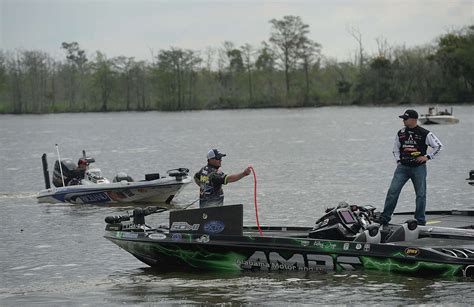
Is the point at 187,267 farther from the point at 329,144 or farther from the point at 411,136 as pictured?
the point at 329,144

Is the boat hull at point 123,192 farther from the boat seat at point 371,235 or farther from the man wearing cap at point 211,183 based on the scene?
the boat seat at point 371,235

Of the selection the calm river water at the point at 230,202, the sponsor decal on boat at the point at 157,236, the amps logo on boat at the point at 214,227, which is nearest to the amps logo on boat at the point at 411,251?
the calm river water at the point at 230,202

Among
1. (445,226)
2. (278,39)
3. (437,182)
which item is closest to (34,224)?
(445,226)

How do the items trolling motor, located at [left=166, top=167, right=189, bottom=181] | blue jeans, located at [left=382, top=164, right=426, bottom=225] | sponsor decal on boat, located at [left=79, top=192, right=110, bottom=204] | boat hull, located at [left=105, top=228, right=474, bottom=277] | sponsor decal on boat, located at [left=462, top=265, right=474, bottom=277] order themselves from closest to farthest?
sponsor decal on boat, located at [left=462, top=265, right=474, bottom=277], boat hull, located at [left=105, top=228, right=474, bottom=277], blue jeans, located at [left=382, top=164, right=426, bottom=225], trolling motor, located at [left=166, top=167, right=189, bottom=181], sponsor decal on boat, located at [left=79, top=192, right=110, bottom=204]

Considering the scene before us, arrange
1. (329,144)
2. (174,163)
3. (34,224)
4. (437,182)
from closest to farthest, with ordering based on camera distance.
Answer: (34,224) < (437,182) < (174,163) < (329,144)

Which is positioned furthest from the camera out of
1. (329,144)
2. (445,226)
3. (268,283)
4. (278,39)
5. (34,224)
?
(278,39)

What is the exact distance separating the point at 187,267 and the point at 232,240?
112 cm

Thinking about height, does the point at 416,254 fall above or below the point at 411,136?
below

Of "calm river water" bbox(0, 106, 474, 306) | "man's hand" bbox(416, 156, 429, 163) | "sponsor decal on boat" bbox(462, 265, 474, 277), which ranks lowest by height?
"calm river water" bbox(0, 106, 474, 306)

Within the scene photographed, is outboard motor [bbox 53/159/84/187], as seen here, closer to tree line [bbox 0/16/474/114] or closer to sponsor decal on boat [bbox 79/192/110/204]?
sponsor decal on boat [bbox 79/192/110/204]

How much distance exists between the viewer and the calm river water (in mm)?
12453

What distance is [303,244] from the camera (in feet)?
42.9

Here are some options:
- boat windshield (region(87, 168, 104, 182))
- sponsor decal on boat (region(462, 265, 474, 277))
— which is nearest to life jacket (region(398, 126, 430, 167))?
sponsor decal on boat (region(462, 265, 474, 277))

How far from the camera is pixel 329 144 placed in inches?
2061
